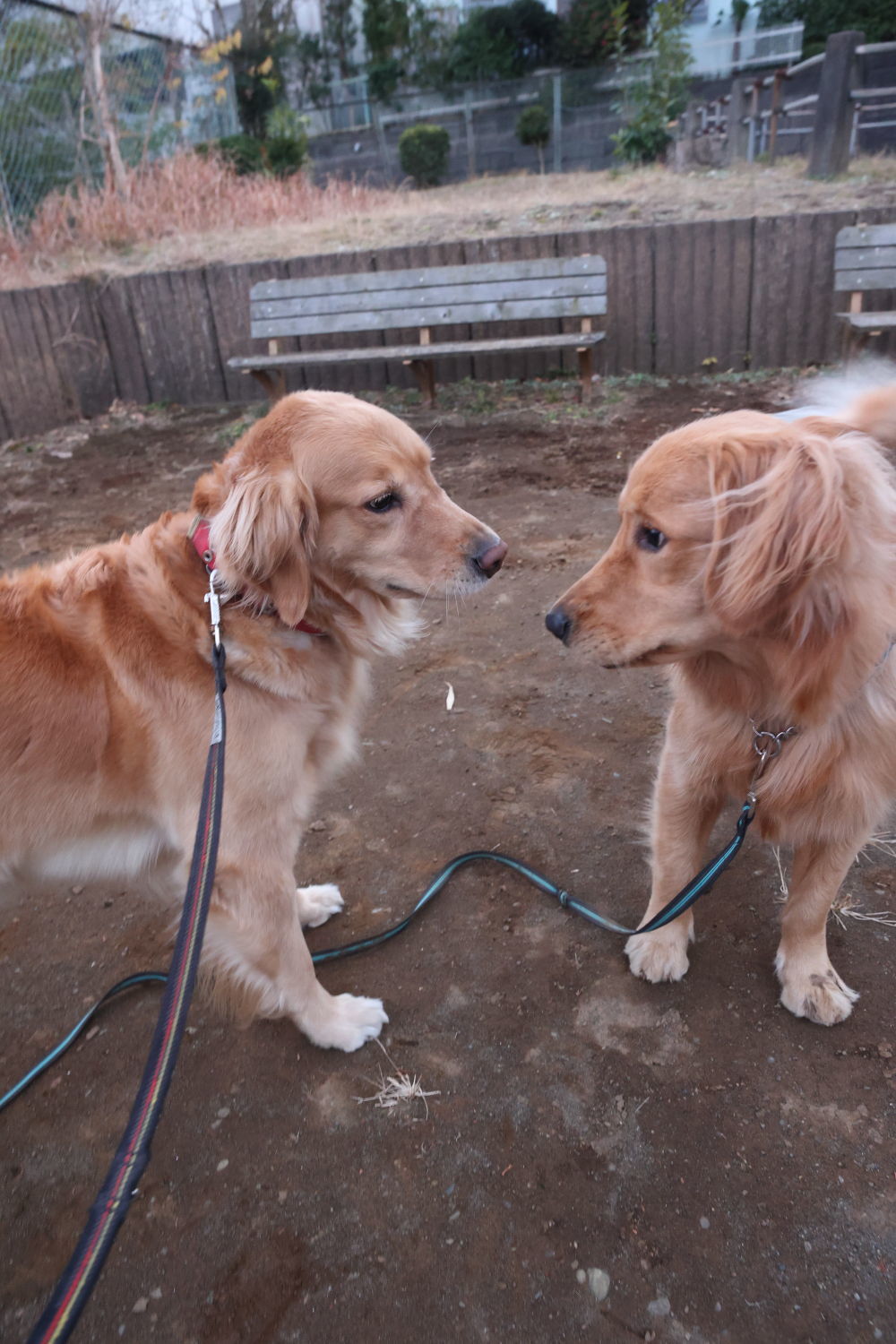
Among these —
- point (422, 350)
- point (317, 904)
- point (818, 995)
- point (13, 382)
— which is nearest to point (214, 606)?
point (317, 904)

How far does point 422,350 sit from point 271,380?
5.60 ft

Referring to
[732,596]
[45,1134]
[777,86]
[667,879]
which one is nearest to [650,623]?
[732,596]

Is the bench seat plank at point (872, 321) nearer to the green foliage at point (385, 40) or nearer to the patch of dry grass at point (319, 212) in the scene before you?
the patch of dry grass at point (319, 212)

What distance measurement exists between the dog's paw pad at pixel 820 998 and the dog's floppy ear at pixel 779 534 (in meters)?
1.05

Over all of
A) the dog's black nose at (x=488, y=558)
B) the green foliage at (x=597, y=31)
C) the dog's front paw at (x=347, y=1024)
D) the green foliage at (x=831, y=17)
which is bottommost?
the dog's front paw at (x=347, y=1024)

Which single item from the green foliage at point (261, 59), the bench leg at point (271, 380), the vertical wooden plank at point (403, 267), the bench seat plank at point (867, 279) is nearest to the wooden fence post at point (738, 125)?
the vertical wooden plank at point (403, 267)

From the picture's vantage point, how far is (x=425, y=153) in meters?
19.2

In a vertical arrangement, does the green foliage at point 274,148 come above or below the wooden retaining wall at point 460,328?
above

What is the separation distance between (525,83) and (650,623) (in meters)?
28.4

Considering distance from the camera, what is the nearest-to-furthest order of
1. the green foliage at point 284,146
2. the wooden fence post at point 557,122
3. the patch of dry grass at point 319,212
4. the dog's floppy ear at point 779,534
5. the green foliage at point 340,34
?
the dog's floppy ear at point 779,534
the patch of dry grass at point 319,212
the green foliage at point 284,146
the wooden fence post at point 557,122
the green foliage at point 340,34

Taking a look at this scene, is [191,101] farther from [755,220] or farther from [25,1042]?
[25,1042]

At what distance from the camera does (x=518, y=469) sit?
6078 millimetres

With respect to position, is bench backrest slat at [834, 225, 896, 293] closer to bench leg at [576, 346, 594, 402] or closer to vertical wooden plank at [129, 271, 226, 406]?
bench leg at [576, 346, 594, 402]

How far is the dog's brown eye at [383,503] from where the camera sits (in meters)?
2.02
